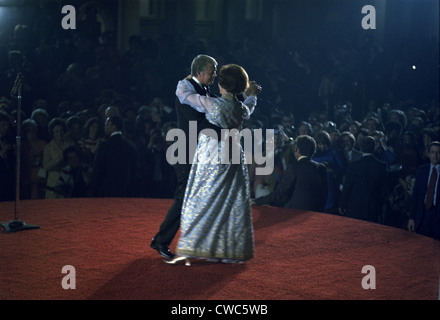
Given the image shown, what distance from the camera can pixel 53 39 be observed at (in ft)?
33.4

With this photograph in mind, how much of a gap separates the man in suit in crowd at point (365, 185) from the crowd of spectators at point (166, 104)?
51cm

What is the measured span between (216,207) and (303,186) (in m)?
1.61

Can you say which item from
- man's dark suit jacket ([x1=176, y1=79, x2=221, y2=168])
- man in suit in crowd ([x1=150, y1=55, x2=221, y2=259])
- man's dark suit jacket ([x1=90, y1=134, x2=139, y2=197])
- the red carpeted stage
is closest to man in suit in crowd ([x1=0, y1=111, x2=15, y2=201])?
the red carpeted stage

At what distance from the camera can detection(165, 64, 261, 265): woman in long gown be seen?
377 centimetres

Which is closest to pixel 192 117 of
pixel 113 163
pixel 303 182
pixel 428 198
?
pixel 303 182

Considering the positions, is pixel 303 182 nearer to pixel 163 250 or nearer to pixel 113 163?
pixel 163 250

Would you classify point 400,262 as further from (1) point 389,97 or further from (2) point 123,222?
(1) point 389,97

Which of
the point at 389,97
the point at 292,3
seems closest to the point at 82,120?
the point at 389,97

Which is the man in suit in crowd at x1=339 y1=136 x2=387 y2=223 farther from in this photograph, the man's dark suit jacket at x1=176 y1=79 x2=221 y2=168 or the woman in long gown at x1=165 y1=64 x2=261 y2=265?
the man's dark suit jacket at x1=176 y1=79 x2=221 y2=168

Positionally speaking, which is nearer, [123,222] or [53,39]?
[123,222]

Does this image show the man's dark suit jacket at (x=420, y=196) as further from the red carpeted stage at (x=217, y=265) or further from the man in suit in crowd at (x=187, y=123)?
the man in suit in crowd at (x=187, y=123)

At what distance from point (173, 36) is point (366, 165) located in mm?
6289

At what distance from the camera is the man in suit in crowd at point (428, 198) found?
4.73 meters

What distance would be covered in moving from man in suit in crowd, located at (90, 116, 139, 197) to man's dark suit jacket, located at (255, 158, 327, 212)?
161 centimetres
